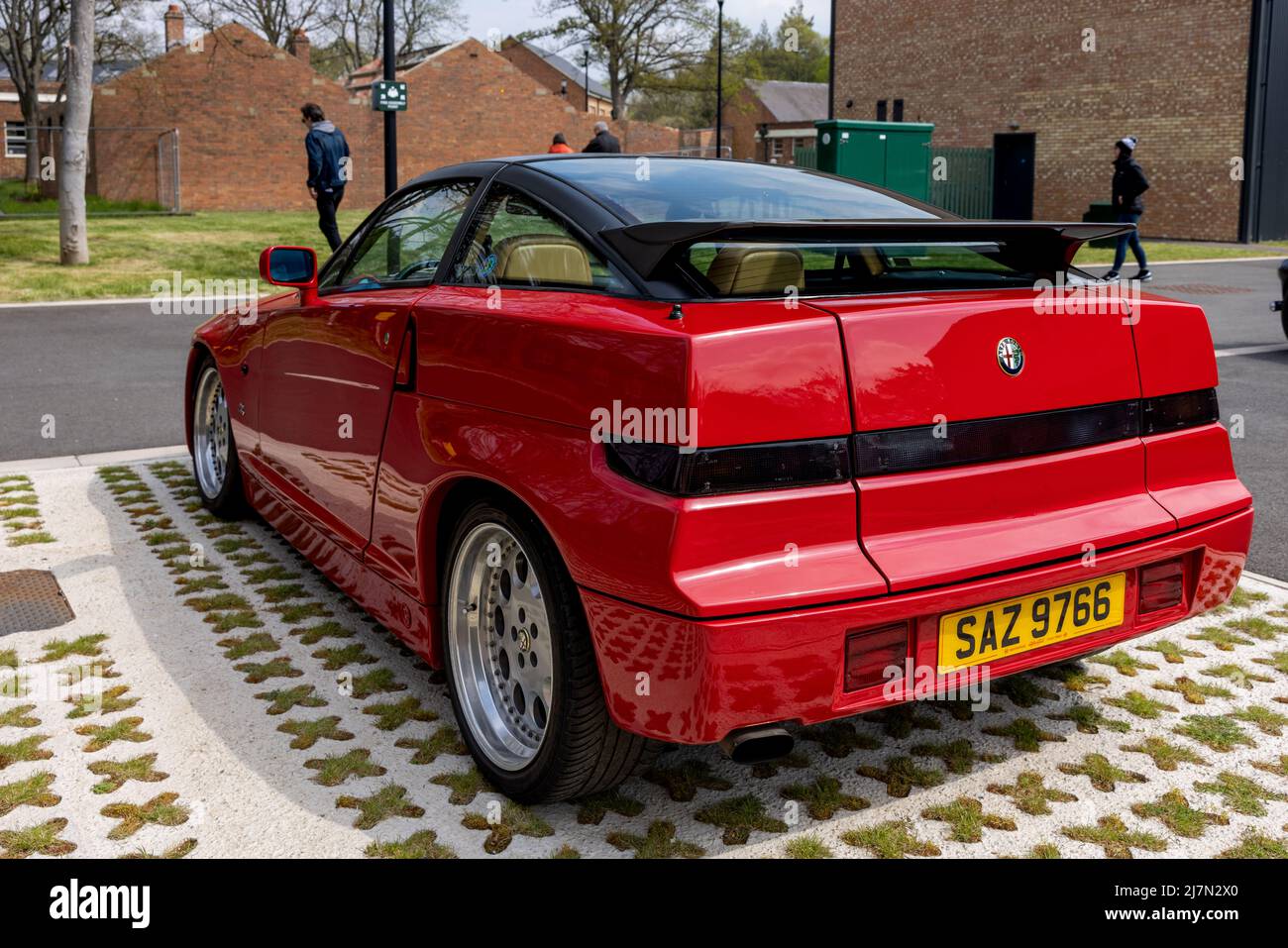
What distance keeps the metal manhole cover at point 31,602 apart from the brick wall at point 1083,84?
3087 cm

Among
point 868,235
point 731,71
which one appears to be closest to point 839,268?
point 868,235

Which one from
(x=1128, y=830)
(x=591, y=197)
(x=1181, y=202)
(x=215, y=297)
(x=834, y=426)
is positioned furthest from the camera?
(x=1181, y=202)

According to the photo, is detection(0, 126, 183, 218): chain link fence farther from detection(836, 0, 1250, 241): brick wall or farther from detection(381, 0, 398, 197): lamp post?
detection(836, 0, 1250, 241): brick wall

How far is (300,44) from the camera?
49594mm

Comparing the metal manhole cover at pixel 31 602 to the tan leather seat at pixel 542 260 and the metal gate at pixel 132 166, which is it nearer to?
the tan leather seat at pixel 542 260

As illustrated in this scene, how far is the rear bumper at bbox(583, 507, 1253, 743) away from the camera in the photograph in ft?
8.02

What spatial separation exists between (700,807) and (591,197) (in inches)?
64.0

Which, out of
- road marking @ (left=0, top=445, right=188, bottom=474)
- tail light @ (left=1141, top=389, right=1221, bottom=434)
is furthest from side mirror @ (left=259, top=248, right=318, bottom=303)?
road marking @ (left=0, top=445, right=188, bottom=474)

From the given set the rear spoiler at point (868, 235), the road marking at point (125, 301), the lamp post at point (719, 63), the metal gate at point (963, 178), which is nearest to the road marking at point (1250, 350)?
the rear spoiler at point (868, 235)

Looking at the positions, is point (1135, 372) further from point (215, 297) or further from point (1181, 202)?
point (1181, 202)

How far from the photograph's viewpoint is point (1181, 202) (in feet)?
102

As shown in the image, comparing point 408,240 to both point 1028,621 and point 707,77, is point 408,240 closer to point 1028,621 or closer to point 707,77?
point 1028,621

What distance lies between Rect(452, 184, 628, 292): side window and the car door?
0.16 metres

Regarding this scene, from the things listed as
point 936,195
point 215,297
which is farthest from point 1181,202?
point 215,297
